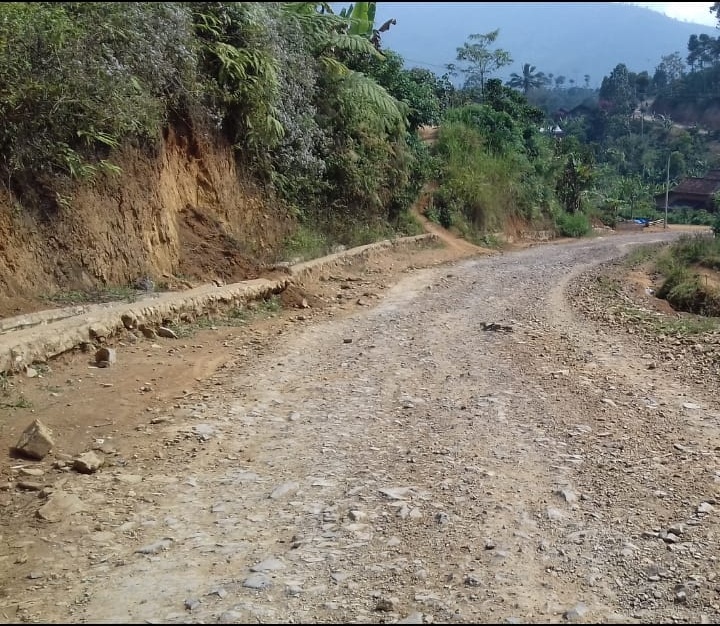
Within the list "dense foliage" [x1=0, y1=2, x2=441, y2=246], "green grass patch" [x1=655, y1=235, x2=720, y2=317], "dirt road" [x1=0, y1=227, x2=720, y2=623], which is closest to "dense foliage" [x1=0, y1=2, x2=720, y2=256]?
"dense foliage" [x1=0, y1=2, x2=441, y2=246]

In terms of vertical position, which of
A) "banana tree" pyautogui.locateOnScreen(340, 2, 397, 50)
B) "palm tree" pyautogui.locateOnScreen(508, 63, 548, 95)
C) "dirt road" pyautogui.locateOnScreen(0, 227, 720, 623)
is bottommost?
"dirt road" pyautogui.locateOnScreen(0, 227, 720, 623)

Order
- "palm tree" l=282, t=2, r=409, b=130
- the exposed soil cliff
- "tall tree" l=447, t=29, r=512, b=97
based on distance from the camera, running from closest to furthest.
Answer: the exposed soil cliff → "palm tree" l=282, t=2, r=409, b=130 → "tall tree" l=447, t=29, r=512, b=97

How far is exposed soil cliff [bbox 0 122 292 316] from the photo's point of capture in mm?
6554

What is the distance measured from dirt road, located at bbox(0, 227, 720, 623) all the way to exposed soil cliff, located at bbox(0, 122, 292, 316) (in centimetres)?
143

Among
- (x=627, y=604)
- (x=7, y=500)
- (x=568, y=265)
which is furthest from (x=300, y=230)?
(x=627, y=604)

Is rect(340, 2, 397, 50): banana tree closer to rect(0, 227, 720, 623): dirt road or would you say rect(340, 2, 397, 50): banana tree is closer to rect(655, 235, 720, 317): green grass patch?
rect(655, 235, 720, 317): green grass patch

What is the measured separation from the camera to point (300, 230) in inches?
460

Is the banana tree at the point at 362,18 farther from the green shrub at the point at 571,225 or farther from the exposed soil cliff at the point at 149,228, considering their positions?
the green shrub at the point at 571,225

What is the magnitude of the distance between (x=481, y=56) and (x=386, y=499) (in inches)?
1351

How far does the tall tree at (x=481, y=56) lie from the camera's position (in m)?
33.7

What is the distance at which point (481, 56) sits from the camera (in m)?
34.4

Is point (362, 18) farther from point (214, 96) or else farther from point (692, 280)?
point (692, 280)

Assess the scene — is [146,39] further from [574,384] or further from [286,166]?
[574,384]

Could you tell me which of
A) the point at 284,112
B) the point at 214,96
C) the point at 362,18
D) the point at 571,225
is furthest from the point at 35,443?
the point at 571,225
